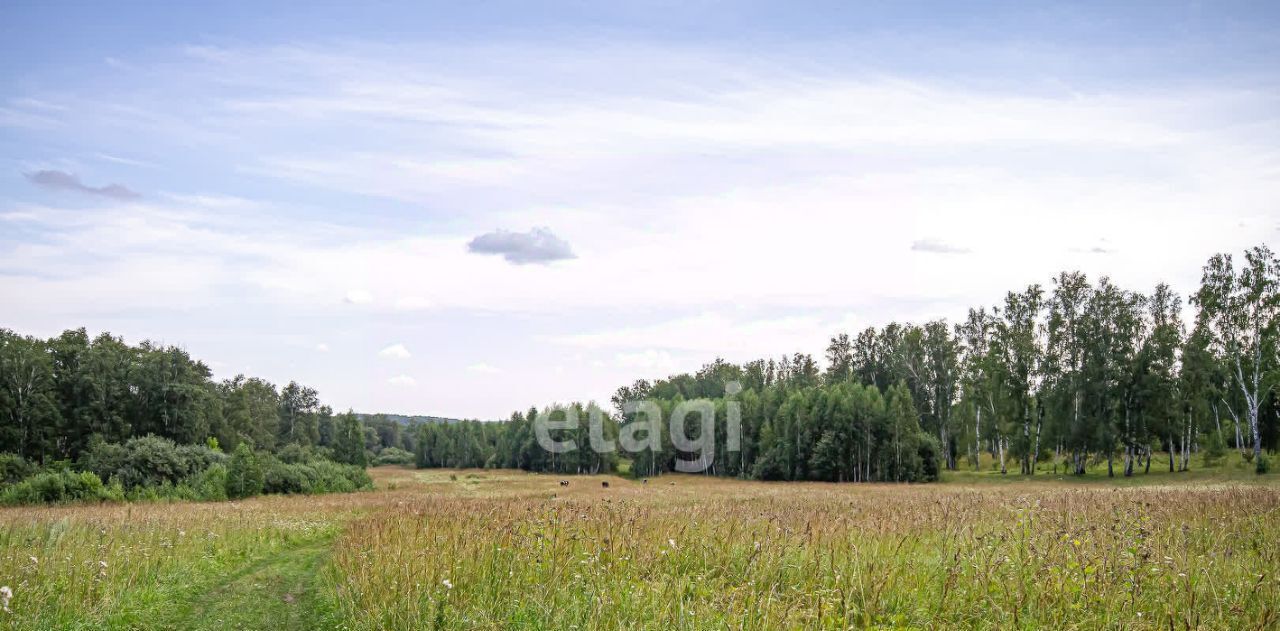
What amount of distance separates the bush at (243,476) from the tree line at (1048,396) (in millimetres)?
47151

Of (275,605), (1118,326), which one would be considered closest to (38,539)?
(275,605)

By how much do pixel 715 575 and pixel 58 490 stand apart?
39.0 meters

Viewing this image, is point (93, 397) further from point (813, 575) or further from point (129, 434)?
point (813, 575)

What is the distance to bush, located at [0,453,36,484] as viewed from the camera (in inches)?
1912

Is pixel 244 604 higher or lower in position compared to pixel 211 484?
higher

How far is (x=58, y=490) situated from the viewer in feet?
115

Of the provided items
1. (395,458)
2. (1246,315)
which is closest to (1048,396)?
(1246,315)

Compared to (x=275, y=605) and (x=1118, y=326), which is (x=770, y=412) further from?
(x=275, y=605)

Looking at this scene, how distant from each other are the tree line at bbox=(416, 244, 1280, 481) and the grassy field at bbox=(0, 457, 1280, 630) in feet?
144

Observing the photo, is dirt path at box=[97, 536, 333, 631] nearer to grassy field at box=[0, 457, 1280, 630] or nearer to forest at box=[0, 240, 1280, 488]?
grassy field at box=[0, 457, 1280, 630]

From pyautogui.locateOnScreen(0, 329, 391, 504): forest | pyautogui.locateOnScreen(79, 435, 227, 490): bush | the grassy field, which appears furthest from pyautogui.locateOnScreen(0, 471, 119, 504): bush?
the grassy field

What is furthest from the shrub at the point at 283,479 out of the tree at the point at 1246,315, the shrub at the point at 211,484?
the tree at the point at 1246,315

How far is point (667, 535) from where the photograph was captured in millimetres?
9570

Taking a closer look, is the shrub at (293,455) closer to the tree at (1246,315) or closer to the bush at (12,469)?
the bush at (12,469)
